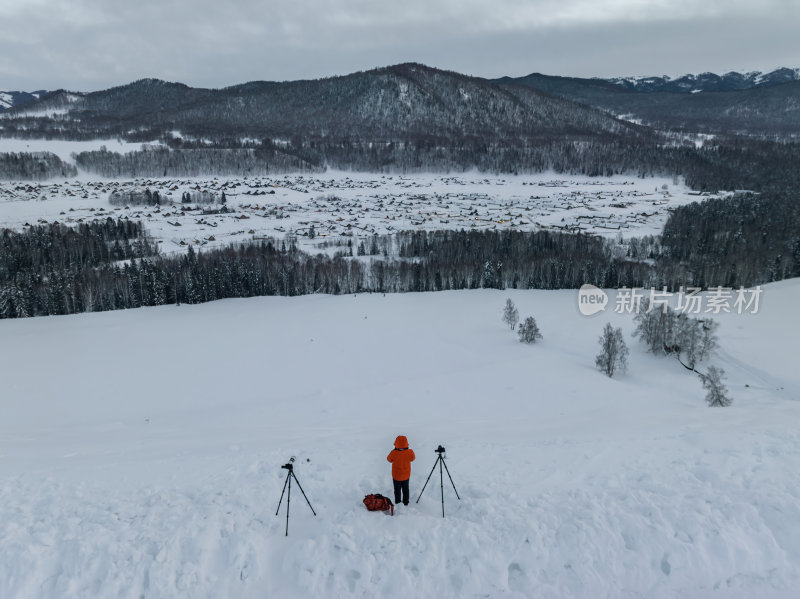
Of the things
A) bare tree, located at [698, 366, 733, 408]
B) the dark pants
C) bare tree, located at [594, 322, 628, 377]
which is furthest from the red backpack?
bare tree, located at [594, 322, 628, 377]

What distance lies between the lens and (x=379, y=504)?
13.6 metres

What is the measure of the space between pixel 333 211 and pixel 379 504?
156 metres

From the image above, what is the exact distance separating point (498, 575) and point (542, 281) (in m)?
80.2

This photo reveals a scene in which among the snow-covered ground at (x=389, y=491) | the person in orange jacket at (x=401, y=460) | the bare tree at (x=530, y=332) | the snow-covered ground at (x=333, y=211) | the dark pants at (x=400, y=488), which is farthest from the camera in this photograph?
the snow-covered ground at (x=333, y=211)

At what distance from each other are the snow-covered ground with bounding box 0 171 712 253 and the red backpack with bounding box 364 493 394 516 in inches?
4164

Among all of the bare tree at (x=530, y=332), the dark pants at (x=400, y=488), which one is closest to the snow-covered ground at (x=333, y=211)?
the bare tree at (x=530, y=332)

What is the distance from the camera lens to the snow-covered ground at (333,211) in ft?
437

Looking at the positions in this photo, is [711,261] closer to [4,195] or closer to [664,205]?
[664,205]

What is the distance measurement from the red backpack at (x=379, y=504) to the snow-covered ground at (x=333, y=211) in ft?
347

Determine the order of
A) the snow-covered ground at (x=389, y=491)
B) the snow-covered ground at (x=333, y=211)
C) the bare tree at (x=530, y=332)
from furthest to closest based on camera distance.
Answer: the snow-covered ground at (x=333, y=211) → the bare tree at (x=530, y=332) → the snow-covered ground at (x=389, y=491)

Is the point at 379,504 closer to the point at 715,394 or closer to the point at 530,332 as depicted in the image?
the point at 715,394

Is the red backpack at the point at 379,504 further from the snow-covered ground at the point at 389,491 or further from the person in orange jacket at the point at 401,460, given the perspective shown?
the person in orange jacket at the point at 401,460

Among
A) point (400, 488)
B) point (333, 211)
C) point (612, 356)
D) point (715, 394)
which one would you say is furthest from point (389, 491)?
point (333, 211)

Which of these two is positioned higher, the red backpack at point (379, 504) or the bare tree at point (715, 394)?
the red backpack at point (379, 504)
